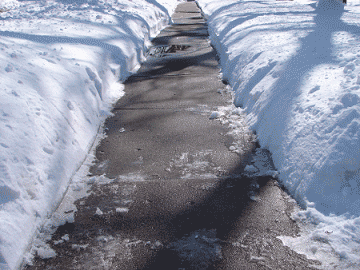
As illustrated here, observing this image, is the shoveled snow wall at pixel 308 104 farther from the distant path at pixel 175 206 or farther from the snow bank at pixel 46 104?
the snow bank at pixel 46 104

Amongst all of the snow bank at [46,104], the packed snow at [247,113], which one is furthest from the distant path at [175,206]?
the snow bank at [46,104]

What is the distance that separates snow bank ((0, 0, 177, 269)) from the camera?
105 inches

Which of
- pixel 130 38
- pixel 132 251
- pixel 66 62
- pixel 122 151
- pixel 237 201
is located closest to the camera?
pixel 132 251

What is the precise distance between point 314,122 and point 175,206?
1.63 meters

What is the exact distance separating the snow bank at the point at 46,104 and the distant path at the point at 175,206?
262 millimetres

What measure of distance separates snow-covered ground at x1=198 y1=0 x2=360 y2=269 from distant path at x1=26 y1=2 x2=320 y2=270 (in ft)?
0.71

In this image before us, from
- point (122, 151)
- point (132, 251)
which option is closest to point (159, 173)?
point (122, 151)

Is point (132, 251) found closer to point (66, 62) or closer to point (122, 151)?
point (122, 151)

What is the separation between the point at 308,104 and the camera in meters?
3.72

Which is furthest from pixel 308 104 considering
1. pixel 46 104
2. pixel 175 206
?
pixel 46 104

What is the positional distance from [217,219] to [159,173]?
3.14ft

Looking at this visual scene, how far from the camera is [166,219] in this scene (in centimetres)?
288

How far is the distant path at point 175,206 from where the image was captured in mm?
2473

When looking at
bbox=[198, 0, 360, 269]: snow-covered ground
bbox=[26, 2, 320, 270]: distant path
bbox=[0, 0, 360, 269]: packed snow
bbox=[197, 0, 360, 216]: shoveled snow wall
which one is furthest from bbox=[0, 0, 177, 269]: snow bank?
bbox=[197, 0, 360, 216]: shoveled snow wall
